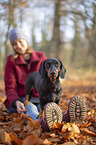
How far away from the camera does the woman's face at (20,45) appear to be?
8.73 ft

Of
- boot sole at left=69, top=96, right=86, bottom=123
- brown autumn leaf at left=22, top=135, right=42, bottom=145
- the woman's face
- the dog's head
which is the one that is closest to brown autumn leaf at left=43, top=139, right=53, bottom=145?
brown autumn leaf at left=22, top=135, right=42, bottom=145

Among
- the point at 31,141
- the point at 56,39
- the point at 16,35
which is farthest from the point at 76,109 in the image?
the point at 56,39

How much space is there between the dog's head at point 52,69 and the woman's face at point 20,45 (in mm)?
911

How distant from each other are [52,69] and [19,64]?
123 centimetres

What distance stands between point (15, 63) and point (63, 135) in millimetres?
1714

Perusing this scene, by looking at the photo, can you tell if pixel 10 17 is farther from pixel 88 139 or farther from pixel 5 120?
pixel 88 139

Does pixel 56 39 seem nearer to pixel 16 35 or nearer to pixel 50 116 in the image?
pixel 16 35

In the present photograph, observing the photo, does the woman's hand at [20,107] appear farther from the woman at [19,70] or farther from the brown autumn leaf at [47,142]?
the brown autumn leaf at [47,142]

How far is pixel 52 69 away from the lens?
1769 millimetres

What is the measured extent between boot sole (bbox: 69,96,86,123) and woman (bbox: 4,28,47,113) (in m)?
1.05

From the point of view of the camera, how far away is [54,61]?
6.06 feet

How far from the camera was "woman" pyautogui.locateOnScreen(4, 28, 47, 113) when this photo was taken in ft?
8.91

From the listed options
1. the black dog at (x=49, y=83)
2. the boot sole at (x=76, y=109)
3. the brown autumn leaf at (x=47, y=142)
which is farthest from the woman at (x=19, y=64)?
the brown autumn leaf at (x=47, y=142)

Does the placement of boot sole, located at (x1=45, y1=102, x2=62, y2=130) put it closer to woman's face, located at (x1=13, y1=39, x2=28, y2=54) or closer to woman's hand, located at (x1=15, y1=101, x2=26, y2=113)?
woman's hand, located at (x1=15, y1=101, x2=26, y2=113)
